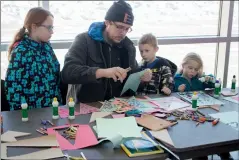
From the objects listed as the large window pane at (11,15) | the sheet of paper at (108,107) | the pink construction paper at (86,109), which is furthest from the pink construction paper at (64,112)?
the large window pane at (11,15)

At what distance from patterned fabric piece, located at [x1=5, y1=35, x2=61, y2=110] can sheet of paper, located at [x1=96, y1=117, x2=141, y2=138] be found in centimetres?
65

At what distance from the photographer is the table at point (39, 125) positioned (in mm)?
1218

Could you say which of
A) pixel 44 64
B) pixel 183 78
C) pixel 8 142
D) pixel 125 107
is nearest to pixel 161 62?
pixel 183 78

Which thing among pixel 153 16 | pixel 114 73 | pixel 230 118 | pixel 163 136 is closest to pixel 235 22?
pixel 153 16

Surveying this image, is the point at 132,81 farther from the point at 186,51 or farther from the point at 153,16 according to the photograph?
the point at 186,51

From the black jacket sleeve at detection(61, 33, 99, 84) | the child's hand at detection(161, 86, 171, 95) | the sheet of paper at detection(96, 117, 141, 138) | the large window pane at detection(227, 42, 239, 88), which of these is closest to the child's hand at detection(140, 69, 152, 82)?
the child's hand at detection(161, 86, 171, 95)

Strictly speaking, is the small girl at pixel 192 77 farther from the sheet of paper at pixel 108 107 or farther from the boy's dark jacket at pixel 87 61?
the sheet of paper at pixel 108 107

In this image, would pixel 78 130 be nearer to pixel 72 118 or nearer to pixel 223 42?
pixel 72 118

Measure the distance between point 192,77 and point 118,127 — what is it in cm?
114

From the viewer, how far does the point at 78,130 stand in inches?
57.4

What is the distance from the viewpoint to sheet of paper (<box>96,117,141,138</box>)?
1.42 meters

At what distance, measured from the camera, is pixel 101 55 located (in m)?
2.09

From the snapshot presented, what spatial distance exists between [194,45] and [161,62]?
147cm

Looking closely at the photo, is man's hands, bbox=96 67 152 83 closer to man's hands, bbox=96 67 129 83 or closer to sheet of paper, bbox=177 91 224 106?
man's hands, bbox=96 67 129 83
